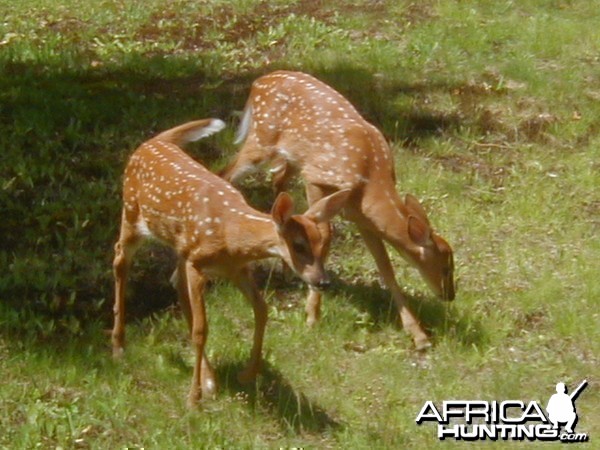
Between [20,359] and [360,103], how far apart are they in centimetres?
468

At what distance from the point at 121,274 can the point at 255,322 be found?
93 centimetres

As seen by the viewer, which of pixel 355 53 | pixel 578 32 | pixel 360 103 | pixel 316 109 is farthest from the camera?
pixel 578 32

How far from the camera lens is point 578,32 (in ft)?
43.1

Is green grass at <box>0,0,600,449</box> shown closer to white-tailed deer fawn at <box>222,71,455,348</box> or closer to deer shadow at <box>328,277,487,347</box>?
deer shadow at <box>328,277,487,347</box>

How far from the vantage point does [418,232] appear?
816cm

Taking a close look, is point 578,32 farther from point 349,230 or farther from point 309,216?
point 309,216

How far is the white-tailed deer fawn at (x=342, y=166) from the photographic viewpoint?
27.2 feet

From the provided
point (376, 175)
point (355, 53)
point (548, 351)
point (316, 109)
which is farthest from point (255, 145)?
point (355, 53)

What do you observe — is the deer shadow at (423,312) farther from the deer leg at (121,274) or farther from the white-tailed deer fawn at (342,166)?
the deer leg at (121,274)

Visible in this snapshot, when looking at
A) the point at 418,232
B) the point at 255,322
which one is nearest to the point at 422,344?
the point at 418,232

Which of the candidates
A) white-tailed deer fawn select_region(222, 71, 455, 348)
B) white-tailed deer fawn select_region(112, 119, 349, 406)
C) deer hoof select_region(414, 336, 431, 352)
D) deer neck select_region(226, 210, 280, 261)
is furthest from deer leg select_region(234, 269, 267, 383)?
deer hoof select_region(414, 336, 431, 352)

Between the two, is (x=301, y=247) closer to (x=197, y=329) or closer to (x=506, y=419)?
(x=197, y=329)

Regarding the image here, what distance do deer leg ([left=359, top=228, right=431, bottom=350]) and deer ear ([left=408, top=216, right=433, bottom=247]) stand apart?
13.7 inches

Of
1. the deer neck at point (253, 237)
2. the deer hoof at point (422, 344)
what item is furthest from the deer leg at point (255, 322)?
the deer hoof at point (422, 344)
